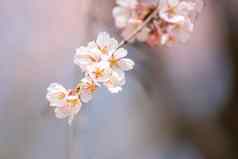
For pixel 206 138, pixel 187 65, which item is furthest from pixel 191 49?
pixel 206 138

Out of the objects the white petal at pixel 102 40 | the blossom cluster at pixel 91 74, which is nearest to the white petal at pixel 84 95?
the blossom cluster at pixel 91 74

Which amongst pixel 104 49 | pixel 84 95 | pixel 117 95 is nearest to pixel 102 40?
pixel 104 49

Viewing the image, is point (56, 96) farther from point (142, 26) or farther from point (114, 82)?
point (142, 26)

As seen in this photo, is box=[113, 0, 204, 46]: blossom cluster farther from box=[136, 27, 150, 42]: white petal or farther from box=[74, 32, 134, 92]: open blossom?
box=[74, 32, 134, 92]: open blossom

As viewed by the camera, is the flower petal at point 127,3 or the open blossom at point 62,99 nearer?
the open blossom at point 62,99

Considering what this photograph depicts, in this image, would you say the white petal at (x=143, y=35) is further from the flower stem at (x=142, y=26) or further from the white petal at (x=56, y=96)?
the white petal at (x=56, y=96)
